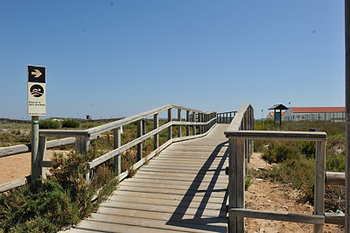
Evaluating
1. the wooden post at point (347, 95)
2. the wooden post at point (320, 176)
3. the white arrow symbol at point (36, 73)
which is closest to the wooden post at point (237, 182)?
the wooden post at point (320, 176)

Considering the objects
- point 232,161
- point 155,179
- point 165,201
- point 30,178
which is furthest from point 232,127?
point 30,178

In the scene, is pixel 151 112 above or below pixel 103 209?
above

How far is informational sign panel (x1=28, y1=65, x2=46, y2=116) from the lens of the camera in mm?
4473

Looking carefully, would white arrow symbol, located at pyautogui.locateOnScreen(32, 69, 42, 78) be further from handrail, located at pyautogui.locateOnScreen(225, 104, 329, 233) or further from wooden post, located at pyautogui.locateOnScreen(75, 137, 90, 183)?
handrail, located at pyautogui.locateOnScreen(225, 104, 329, 233)

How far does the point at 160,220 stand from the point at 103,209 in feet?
3.23

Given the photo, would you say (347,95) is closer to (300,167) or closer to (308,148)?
(300,167)

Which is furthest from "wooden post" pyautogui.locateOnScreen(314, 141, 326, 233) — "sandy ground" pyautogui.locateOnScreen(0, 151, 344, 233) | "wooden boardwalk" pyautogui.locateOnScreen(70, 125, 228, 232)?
"wooden boardwalk" pyautogui.locateOnScreen(70, 125, 228, 232)

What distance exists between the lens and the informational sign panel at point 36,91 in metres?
4.47

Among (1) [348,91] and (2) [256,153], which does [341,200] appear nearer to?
(1) [348,91]

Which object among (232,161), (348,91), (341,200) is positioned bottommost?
(341,200)

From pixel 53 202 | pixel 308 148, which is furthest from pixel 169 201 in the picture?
pixel 308 148

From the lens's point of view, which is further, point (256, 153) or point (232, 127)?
point (256, 153)

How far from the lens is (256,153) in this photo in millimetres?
10047

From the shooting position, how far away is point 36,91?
14.9 feet
